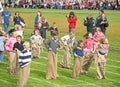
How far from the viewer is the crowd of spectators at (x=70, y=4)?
68.6m

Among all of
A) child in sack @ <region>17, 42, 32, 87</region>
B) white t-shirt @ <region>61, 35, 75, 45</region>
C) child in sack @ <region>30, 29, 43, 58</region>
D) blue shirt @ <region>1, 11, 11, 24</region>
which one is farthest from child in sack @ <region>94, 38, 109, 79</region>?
blue shirt @ <region>1, 11, 11, 24</region>

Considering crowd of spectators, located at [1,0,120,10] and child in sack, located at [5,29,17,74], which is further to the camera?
crowd of spectators, located at [1,0,120,10]

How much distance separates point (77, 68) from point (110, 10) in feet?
152

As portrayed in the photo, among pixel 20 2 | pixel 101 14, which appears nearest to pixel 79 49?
pixel 101 14

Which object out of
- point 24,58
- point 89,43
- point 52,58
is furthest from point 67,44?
point 24,58

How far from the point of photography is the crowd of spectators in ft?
225

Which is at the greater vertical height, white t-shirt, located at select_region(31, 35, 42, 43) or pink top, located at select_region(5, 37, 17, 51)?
pink top, located at select_region(5, 37, 17, 51)

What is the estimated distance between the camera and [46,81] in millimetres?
21391

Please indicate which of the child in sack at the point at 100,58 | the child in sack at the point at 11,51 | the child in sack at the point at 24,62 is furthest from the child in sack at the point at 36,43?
the child in sack at the point at 24,62

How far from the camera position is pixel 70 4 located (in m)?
71.1

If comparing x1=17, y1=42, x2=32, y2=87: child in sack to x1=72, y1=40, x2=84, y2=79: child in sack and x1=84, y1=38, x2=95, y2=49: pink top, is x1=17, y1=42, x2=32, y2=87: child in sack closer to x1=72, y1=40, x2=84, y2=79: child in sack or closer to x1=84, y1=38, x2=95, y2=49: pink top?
x1=72, y1=40, x2=84, y2=79: child in sack

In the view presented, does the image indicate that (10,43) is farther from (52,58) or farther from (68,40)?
(68,40)

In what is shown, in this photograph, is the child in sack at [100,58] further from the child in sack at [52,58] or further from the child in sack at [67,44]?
the child in sack at [52,58]

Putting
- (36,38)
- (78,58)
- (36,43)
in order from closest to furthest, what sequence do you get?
(78,58), (36,38), (36,43)
